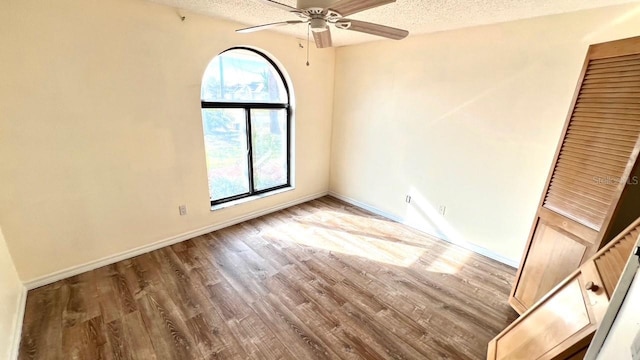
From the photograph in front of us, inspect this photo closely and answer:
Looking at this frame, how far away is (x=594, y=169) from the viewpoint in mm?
1520

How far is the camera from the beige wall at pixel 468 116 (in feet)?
7.05

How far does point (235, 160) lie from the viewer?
3338mm

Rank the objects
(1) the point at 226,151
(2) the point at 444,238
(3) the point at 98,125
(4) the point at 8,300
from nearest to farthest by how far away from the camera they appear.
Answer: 1. (4) the point at 8,300
2. (3) the point at 98,125
3. (2) the point at 444,238
4. (1) the point at 226,151

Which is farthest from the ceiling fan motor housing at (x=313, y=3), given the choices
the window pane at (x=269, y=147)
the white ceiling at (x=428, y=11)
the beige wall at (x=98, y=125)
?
the window pane at (x=269, y=147)

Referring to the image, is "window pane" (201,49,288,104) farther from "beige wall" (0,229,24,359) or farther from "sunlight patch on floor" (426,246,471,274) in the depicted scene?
"sunlight patch on floor" (426,246,471,274)

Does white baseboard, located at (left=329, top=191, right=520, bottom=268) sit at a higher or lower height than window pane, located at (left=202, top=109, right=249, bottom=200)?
lower

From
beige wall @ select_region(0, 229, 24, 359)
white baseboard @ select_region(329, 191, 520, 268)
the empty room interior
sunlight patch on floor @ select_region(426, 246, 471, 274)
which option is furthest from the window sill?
sunlight patch on floor @ select_region(426, 246, 471, 274)

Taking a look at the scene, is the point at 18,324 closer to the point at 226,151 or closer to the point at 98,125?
the point at 98,125

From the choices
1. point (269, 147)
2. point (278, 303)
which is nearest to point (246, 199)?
point (269, 147)

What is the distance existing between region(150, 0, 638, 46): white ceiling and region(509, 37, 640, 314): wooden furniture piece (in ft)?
2.15

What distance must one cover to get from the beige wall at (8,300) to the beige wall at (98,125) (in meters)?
0.15

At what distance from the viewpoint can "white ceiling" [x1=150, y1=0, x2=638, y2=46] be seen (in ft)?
6.24

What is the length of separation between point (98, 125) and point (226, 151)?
49.2 inches

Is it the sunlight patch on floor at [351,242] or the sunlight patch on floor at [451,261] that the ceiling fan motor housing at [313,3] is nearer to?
the sunlight patch on floor at [351,242]
